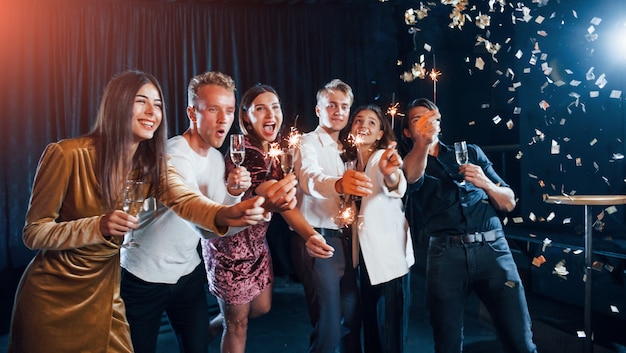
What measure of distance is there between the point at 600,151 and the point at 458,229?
2.51 meters

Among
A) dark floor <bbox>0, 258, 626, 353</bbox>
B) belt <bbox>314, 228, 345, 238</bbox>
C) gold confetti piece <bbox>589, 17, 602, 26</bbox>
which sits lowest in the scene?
dark floor <bbox>0, 258, 626, 353</bbox>

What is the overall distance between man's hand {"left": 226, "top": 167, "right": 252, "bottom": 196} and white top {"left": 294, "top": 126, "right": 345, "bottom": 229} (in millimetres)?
369

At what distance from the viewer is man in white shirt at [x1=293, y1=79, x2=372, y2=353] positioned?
2.56 m

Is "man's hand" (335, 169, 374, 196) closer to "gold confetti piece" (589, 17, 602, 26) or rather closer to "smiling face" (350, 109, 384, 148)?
"smiling face" (350, 109, 384, 148)

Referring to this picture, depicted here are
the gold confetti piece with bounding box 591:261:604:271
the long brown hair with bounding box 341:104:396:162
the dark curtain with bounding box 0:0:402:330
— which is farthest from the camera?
the dark curtain with bounding box 0:0:402:330

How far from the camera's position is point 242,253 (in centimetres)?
267

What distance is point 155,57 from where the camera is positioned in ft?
19.0

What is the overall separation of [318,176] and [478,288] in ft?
3.48

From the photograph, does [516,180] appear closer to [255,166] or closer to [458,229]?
[458,229]

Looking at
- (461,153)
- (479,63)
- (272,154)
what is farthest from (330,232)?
(479,63)

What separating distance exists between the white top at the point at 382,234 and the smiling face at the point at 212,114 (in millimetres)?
848

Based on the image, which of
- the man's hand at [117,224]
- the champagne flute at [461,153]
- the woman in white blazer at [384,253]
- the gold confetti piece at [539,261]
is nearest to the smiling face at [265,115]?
the woman in white blazer at [384,253]

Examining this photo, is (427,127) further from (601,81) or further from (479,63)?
(479,63)

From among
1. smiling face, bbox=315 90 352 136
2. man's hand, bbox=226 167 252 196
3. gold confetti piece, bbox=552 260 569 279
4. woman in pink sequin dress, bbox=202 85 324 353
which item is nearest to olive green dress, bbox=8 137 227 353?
man's hand, bbox=226 167 252 196
